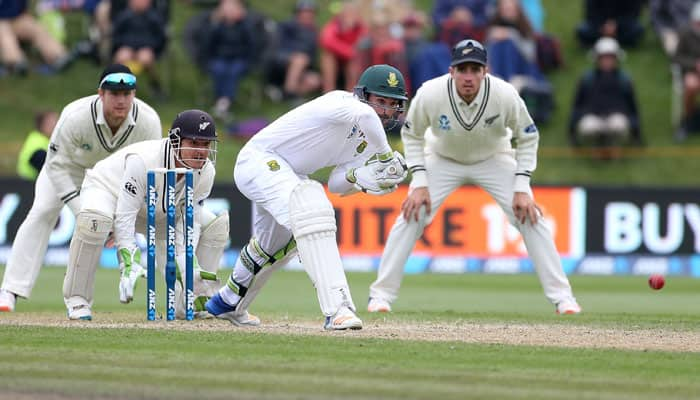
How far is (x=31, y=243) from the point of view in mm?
9867

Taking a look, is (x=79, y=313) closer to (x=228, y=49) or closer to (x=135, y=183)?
(x=135, y=183)

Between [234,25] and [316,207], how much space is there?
10.7 m

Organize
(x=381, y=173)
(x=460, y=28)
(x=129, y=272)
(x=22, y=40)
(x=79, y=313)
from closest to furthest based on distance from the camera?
1. (x=381, y=173)
2. (x=129, y=272)
3. (x=79, y=313)
4. (x=460, y=28)
5. (x=22, y=40)

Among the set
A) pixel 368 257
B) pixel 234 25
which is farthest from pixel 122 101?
pixel 234 25

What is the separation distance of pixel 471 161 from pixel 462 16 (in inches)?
310

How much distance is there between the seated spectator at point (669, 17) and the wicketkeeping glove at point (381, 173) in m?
11.3

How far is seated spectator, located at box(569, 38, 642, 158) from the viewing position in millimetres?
16953

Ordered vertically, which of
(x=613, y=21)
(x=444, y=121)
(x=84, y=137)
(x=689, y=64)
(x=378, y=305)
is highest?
(x=613, y=21)

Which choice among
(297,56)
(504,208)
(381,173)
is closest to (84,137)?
(381,173)

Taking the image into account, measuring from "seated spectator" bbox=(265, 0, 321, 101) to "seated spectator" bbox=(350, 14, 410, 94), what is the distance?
3.21 ft

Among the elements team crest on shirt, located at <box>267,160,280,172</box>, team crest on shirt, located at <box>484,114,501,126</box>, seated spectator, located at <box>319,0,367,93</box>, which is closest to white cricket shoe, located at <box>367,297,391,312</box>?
team crest on shirt, located at <box>484,114,501,126</box>

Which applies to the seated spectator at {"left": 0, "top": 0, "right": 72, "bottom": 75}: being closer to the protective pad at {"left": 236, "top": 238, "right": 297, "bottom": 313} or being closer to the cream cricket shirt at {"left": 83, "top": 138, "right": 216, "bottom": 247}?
the cream cricket shirt at {"left": 83, "top": 138, "right": 216, "bottom": 247}

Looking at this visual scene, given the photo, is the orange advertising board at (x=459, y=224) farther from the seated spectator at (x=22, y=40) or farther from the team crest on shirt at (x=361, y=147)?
the team crest on shirt at (x=361, y=147)

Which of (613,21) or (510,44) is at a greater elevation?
(613,21)
